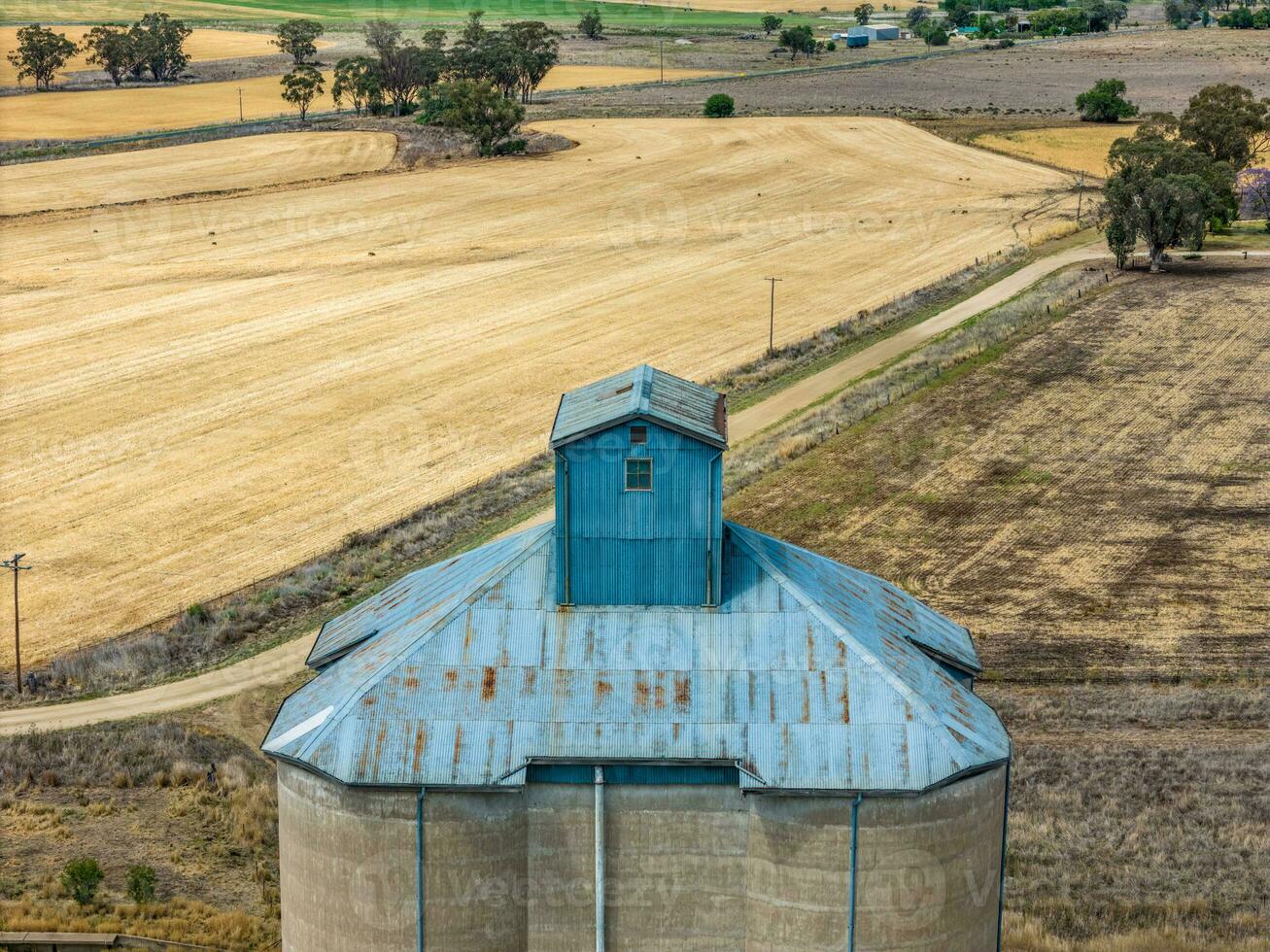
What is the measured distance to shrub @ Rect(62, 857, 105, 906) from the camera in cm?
3291

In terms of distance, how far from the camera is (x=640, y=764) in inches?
1026

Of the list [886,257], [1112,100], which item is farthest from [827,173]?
[1112,100]

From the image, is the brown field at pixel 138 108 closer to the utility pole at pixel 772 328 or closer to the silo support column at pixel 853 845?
the utility pole at pixel 772 328

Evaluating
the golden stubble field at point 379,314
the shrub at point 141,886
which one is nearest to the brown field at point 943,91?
the golden stubble field at point 379,314

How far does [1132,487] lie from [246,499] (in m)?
30.5

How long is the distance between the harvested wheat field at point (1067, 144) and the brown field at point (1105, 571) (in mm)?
48388

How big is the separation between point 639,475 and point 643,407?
1.15 meters

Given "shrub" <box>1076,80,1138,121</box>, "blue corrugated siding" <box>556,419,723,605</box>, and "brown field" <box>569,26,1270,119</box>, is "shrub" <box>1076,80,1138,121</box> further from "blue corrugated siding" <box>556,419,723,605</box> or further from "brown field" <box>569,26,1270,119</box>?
"blue corrugated siding" <box>556,419,723,605</box>

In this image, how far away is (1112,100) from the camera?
153500 mm

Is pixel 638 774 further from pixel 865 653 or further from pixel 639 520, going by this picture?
pixel 639 520

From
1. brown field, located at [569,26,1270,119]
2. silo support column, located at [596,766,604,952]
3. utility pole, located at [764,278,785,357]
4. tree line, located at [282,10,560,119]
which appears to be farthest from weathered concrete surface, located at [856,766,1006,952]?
brown field, located at [569,26,1270,119]

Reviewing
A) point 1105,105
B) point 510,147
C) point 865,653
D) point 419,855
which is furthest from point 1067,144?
point 419,855

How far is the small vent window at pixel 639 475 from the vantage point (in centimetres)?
2775

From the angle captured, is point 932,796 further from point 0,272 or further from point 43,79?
point 43,79
